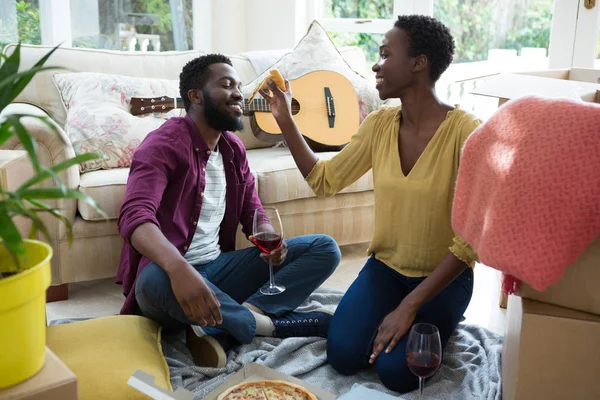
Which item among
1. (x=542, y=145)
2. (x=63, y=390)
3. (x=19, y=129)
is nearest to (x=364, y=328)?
(x=542, y=145)

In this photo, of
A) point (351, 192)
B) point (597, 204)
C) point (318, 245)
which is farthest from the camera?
point (351, 192)

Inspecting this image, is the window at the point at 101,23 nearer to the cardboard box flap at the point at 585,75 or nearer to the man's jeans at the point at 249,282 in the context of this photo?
the man's jeans at the point at 249,282

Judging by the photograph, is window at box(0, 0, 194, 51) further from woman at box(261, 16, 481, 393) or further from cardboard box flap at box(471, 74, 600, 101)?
cardboard box flap at box(471, 74, 600, 101)

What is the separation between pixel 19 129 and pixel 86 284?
1.93 m

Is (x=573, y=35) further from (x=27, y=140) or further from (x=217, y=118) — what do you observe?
(x=27, y=140)

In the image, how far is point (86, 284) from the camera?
275 cm

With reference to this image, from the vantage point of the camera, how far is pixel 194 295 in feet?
5.73

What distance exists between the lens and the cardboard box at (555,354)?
1430 mm

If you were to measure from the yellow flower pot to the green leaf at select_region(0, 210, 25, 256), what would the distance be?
4 cm

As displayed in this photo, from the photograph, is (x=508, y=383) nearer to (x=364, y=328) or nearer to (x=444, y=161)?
(x=364, y=328)

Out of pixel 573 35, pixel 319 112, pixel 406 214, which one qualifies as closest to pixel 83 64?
pixel 319 112

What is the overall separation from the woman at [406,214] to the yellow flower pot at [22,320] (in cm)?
104

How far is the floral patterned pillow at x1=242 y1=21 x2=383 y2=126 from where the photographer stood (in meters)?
3.16

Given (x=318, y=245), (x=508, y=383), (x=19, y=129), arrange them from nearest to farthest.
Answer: (x=19, y=129)
(x=508, y=383)
(x=318, y=245)
